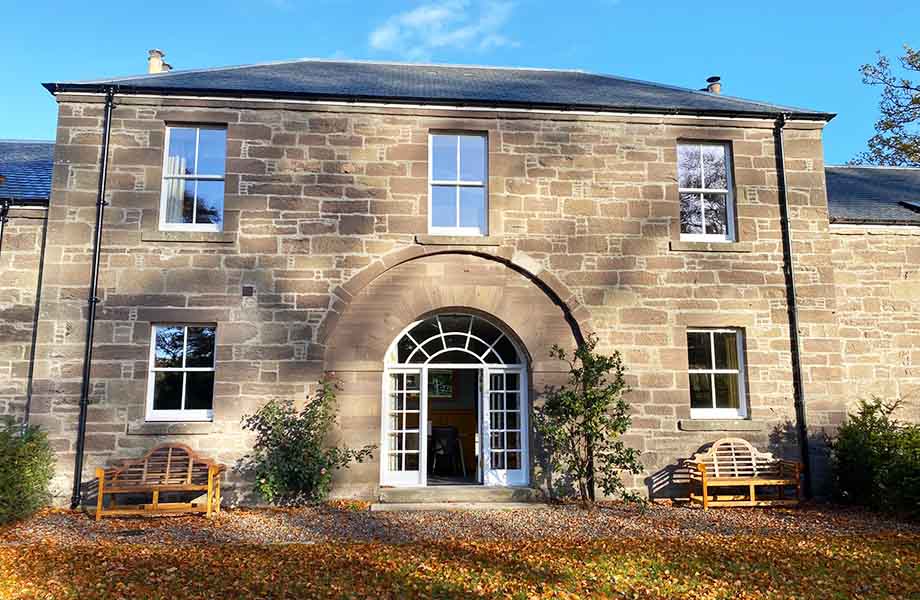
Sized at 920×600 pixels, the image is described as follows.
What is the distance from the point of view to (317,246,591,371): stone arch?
9930 mm

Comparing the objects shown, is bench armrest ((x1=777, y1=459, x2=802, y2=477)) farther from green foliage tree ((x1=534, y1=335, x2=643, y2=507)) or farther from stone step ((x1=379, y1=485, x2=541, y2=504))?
stone step ((x1=379, y1=485, x2=541, y2=504))

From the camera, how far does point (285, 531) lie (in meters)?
7.92

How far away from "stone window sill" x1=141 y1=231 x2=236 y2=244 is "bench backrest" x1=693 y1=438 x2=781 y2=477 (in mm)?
8330

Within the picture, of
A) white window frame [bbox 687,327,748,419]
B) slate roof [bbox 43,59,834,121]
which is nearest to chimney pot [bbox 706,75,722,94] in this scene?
slate roof [bbox 43,59,834,121]

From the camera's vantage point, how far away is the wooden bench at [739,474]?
9.48 metres

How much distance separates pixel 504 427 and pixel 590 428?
1474 mm

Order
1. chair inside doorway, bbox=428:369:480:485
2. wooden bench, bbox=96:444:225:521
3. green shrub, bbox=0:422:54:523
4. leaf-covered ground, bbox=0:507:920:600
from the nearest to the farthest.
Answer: leaf-covered ground, bbox=0:507:920:600, green shrub, bbox=0:422:54:523, wooden bench, bbox=96:444:225:521, chair inside doorway, bbox=428:369:480:485

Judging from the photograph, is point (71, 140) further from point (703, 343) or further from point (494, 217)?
point (703, 343)

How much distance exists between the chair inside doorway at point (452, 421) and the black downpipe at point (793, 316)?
17.9 ft

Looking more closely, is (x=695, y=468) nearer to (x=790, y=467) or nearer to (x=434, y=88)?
(x=790, y=467)

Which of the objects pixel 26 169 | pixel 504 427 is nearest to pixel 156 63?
pixel 26 169

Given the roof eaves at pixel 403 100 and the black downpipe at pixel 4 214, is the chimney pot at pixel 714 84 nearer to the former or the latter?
the roof eaves at pixel 403 100

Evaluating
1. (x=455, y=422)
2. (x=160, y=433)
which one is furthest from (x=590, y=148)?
(x=160, y=433)

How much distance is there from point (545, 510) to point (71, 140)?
9504mm
